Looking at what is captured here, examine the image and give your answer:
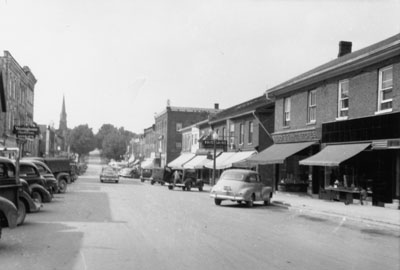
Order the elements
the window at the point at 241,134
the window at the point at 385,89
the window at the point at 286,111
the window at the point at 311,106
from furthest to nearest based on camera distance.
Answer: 1. the window at the point at 241,134
2. the window at the point at 286,111
3. the window at the point at 311,106
4. the window at the point at 385,89

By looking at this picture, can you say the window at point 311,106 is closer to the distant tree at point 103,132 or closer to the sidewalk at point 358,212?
the sidewalk at point 358,212

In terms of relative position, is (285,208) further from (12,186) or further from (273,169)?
(12,186)

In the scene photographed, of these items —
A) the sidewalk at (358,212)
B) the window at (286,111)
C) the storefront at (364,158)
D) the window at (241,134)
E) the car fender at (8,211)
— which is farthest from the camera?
the window at (241,134)

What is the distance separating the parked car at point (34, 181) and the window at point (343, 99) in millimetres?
14599

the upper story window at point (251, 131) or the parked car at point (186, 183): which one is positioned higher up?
the upper story window at point (251, 131)

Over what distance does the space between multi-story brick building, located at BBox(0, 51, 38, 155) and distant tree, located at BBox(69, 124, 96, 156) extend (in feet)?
249

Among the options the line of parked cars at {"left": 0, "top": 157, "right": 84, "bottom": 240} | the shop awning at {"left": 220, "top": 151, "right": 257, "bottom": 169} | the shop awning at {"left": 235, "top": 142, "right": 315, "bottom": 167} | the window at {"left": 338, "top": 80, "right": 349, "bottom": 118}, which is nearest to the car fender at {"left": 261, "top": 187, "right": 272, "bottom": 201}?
the shop awning at {"left": 235, "top": 142, "right": 315, "bottom": 167}

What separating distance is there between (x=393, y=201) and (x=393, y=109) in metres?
3.88

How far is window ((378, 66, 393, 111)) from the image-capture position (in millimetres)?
20750

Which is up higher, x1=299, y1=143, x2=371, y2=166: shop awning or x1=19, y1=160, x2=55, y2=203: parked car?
x1=299, y1=143, x2=371, y2=166: shop awning

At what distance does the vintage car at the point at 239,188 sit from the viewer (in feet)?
70.2

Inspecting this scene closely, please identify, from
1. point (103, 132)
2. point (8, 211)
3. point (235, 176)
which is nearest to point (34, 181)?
point (235, 176)

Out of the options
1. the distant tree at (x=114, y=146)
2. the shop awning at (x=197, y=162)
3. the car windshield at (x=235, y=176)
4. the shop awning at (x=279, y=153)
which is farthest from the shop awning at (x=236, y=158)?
the distant tree at (x=114, y=146)

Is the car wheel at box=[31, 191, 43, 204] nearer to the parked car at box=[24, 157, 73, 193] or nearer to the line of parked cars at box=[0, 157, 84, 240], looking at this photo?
the line of parked cars at box=[0, 157, 84, 240]
